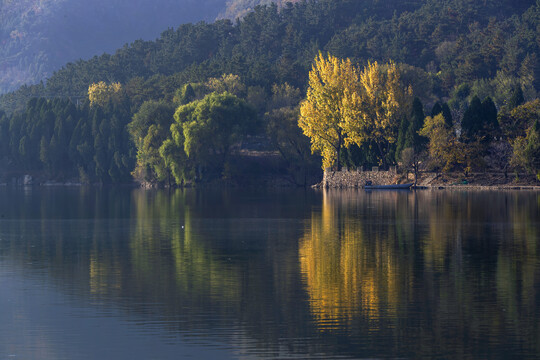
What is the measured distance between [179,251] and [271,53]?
16321 cm

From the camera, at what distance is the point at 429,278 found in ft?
92.6

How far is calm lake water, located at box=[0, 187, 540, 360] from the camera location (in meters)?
19.7

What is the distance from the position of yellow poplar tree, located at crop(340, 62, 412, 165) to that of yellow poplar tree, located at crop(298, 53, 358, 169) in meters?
1.91

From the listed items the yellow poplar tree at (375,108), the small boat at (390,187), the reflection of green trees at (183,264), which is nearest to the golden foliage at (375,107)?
the yellow poplar tree at (375,108)

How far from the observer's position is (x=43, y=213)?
209 ft

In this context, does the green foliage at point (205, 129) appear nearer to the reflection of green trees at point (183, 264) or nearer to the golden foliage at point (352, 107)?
the golden foliage at point (352, 107)

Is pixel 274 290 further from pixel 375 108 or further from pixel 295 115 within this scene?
pixel 295 115

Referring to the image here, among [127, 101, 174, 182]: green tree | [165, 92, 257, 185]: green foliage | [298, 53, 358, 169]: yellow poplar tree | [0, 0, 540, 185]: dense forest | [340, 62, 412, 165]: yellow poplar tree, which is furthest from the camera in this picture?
[127, 101, 174, 182]: green tree

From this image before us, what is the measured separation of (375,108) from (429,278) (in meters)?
75.3

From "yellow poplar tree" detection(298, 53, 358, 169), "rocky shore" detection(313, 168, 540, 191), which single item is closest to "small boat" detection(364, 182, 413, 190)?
"rocky shore" detection(313, 168, 540, 191)

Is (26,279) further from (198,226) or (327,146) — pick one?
(327,146)

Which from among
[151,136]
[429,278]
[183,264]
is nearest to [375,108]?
[151,136]

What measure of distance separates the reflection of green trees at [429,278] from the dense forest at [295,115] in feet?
145

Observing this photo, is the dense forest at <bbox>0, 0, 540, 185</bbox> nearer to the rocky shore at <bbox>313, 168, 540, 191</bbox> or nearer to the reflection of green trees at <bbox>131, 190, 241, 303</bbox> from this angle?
the rocky shore at <bbox>313, 168, 540, 191</bbox>
